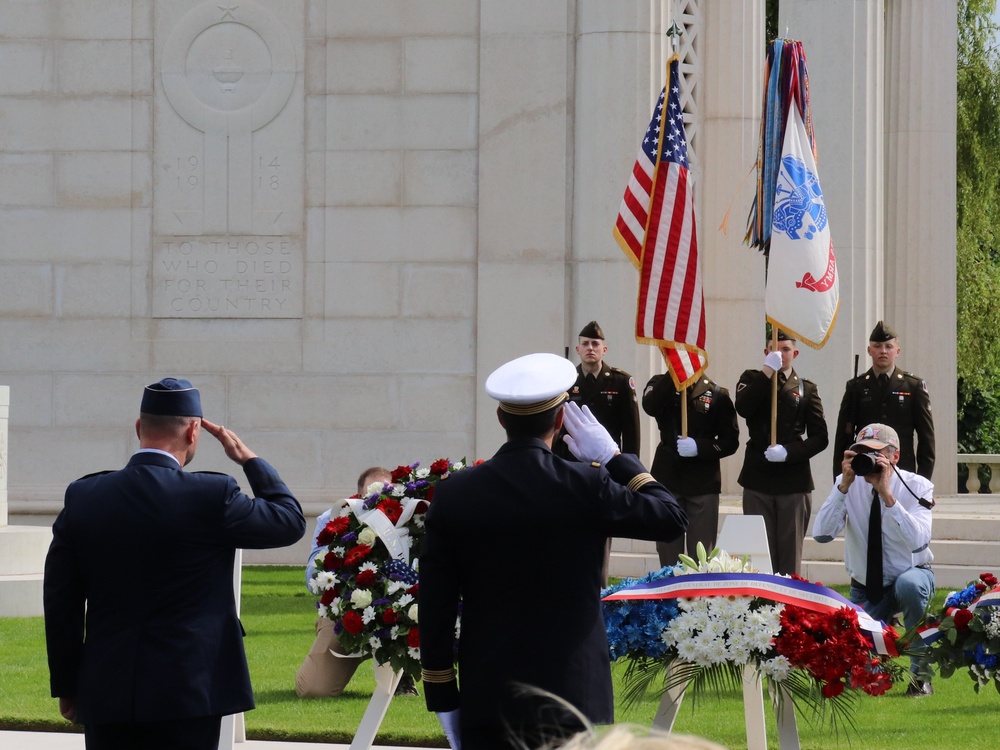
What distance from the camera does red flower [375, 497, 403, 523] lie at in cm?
725

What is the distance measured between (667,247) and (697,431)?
1458 millimetres

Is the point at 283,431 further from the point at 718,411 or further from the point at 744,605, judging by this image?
the point at 744,605

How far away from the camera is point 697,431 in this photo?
12.1 meters

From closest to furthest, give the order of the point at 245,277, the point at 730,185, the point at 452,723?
the point at 452,723, the point at 245,277, the point at 730,185

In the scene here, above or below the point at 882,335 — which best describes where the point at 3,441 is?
below

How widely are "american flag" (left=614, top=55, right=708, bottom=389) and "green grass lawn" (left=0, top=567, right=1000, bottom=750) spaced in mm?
2582

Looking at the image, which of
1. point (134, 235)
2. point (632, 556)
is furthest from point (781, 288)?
point (134, 235)

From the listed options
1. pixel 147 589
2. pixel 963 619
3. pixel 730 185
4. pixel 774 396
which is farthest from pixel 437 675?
pixel 730 185

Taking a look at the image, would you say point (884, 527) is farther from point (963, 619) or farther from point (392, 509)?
point (392, 509)

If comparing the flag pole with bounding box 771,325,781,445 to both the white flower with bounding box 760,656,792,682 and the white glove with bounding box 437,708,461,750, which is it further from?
the white glove with bounding box 437,708,461,750

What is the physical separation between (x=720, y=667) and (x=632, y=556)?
7.68m

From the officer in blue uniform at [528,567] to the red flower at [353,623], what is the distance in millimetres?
2228

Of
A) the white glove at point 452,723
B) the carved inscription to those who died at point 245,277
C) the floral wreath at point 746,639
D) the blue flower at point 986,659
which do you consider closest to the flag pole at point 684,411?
the carved inscription to those who died at point 245,277

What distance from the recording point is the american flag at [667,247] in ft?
37.7
